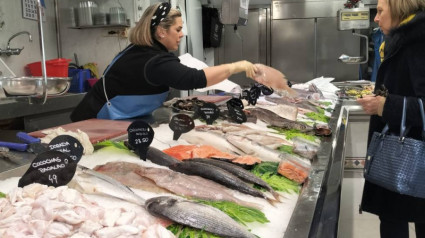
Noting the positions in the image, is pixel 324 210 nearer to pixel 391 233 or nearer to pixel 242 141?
pixel 242 141

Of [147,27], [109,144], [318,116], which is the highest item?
[147,27]

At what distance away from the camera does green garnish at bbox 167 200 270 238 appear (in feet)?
3.69

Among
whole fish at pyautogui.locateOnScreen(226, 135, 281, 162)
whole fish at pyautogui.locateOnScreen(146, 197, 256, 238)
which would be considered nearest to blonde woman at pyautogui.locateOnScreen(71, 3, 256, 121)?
whole fish at pyautogui.locateOnScreen(226, 135, 281, 162)

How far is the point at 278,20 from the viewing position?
8453 mm

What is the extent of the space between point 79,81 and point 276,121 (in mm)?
3710

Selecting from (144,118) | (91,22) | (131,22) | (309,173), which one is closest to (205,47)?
(131,22)

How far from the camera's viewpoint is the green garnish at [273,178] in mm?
1627

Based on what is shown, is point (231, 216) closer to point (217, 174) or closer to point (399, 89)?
point (217, 174)

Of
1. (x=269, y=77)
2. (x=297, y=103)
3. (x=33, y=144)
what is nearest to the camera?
(x=33, y=144)

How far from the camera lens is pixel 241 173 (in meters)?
1.65

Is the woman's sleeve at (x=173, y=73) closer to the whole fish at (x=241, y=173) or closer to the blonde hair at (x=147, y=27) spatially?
the blonde hair at (x=147, y=27)

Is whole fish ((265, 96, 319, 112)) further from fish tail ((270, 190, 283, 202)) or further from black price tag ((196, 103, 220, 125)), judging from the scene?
fish tail ((270, 190, 283, 202))

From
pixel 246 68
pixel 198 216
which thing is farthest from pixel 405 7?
pixel 198 216

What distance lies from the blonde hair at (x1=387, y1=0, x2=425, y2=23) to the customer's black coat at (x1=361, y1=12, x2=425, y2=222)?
0.34 feet
